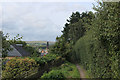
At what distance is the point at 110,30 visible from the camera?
375 cm

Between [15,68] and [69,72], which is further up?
[15,68]

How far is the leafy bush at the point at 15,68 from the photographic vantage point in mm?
5473

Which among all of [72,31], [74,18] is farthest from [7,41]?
[74,18]

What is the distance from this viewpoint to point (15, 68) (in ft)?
19.7

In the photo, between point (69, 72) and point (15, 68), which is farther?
point (69, 72)

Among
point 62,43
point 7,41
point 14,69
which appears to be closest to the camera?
point 7,41

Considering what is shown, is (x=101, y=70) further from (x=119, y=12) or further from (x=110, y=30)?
(x=119, y=12)

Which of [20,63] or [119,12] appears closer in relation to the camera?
[119,12]

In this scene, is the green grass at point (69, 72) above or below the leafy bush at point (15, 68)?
below

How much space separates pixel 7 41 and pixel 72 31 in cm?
3039

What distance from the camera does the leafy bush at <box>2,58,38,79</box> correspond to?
547 cm

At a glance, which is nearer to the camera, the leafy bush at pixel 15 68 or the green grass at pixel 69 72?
the leafy bush at pixel 15 68

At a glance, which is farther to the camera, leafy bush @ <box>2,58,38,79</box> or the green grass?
the green grass

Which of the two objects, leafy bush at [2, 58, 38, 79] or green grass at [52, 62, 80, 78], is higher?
leafy bush at [2, 58, 38, 79]
